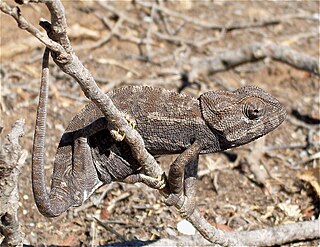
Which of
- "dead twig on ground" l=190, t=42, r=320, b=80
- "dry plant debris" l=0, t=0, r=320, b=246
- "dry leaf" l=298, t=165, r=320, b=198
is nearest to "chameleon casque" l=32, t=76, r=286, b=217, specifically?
"dry plant debris" l=0, t=0, r=320, b=246

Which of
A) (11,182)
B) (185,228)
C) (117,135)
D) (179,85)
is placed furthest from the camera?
(179,85)

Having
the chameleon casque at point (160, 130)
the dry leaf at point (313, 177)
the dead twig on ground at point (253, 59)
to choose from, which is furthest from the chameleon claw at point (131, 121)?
the dead twig on ground at point (253, 59)

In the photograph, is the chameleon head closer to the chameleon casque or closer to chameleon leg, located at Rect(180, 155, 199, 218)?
the chameleon casque

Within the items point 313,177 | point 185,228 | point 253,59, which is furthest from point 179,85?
point 185,228

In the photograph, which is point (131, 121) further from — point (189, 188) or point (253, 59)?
point (253, 59)

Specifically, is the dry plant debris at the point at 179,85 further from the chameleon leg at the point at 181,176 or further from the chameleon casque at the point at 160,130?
the chameleon casque at the point at 160,130

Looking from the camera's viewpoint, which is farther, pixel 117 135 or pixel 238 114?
pixel 238 114

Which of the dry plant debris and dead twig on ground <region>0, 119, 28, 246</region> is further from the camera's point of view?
the dry plant debris
